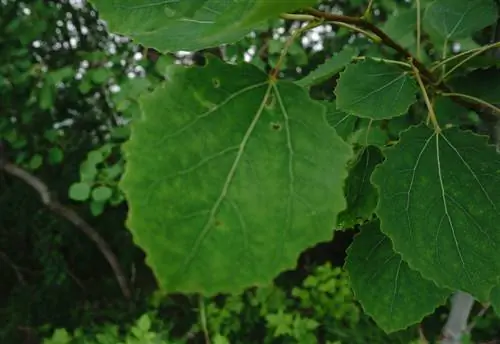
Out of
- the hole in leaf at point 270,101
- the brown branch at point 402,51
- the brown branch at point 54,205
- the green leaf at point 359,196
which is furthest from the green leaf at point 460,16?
the brown branch at point 54,205

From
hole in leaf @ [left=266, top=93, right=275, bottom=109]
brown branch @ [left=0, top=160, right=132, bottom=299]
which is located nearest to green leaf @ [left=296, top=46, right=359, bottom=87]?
hole in leaf @ [left=266, top=93, right=275, bottom=109]

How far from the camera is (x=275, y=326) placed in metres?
1.92

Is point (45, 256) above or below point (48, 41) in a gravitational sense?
below

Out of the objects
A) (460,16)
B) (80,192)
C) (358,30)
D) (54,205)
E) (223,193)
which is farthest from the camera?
(54,205)

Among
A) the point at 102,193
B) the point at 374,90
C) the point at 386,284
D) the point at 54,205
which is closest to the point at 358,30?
the point at 374,90

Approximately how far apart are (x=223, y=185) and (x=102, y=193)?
1.30 m

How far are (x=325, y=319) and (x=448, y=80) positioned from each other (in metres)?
1.61

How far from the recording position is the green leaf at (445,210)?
1.20ft

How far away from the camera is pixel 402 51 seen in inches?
18.4

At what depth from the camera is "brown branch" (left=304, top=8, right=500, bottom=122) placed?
0.39m

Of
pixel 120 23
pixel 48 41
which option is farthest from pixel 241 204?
pixel 48 41

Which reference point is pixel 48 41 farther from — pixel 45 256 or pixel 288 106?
pixel 288 106

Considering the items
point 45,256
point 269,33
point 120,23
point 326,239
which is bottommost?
point 326,239

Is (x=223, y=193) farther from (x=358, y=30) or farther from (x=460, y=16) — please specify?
(x=460, y=16)
